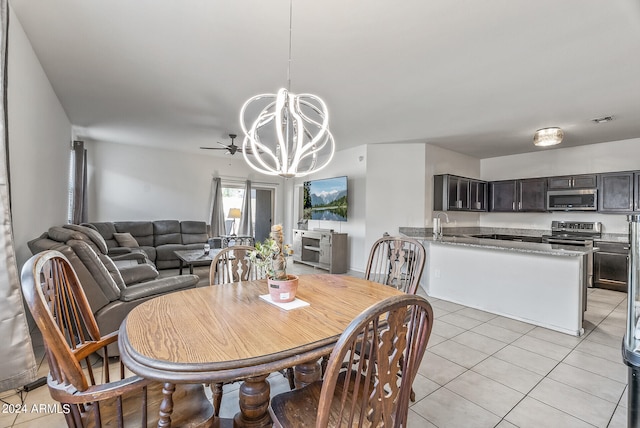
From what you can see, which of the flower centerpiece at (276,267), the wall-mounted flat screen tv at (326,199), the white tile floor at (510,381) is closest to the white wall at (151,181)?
the wall-mounted flat screen tv at (326,199)

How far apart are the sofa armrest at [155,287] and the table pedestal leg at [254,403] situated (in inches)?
57.5

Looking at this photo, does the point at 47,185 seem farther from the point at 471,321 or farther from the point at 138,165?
the point at 471,321

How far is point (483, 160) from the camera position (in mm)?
6809

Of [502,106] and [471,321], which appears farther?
[502,106]

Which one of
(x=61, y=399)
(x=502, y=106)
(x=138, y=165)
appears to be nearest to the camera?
(x=61, y=399)

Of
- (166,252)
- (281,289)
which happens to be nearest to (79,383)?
(281,289)

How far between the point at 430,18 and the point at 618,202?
524 centimetres

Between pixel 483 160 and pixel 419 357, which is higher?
pixel 483 160

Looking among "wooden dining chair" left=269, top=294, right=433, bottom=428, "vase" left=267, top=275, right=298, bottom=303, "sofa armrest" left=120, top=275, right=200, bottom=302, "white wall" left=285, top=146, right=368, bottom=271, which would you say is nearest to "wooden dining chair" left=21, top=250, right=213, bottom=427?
"wooden dining chair" left=269, top=294, right=433, bottom=428

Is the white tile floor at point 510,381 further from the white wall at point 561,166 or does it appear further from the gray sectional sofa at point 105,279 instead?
the white wall at point 561,166

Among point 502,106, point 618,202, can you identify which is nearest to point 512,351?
point 502,106

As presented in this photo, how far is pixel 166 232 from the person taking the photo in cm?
625

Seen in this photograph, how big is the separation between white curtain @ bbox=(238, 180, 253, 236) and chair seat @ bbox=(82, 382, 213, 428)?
647cm

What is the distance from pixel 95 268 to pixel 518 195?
7008 millimetres
